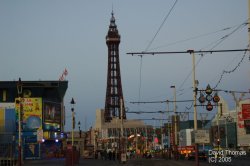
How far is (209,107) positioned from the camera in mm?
39375

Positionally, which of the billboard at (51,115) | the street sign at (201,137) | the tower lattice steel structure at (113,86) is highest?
the tower lattice steel structure at (113,86)

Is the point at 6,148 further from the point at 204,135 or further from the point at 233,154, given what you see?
the point at 204,135

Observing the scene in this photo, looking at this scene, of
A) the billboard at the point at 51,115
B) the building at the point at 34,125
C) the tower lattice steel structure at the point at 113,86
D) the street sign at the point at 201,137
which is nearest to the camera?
the street sign at the point at 201,137

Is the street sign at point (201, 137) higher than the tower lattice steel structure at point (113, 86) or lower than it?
lower

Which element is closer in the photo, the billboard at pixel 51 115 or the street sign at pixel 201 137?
the street sign at pixel 201 137

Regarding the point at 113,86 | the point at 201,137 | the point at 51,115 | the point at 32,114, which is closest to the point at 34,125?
the point at 32,114

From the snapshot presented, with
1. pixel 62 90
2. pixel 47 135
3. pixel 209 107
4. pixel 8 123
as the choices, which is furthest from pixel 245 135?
pixel 209 107

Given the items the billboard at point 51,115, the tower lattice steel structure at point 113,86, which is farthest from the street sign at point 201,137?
the tower lattice steel structure at point 113,86

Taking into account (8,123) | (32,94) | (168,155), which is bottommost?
(168,155)

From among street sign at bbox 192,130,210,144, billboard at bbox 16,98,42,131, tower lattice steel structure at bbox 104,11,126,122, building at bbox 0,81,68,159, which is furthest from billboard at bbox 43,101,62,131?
tower lattice steel structure at bbox 104,11,126,122

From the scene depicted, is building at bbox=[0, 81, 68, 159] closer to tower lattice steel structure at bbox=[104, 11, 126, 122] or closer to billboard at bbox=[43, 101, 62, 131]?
billboard at bbox=[43, 101, 62, 131]

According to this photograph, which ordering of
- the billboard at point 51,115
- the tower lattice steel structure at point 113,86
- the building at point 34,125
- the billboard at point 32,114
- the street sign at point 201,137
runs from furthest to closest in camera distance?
the tower lattice steel structure at point 113,86 < the billboard at point 51,115 < the billboard at point 32,114 < the building at point 34,125 < the street sign at point 201,137

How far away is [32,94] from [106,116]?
249 ft

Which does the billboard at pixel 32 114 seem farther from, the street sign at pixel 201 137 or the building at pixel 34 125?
the street sign at pixel 201 137
